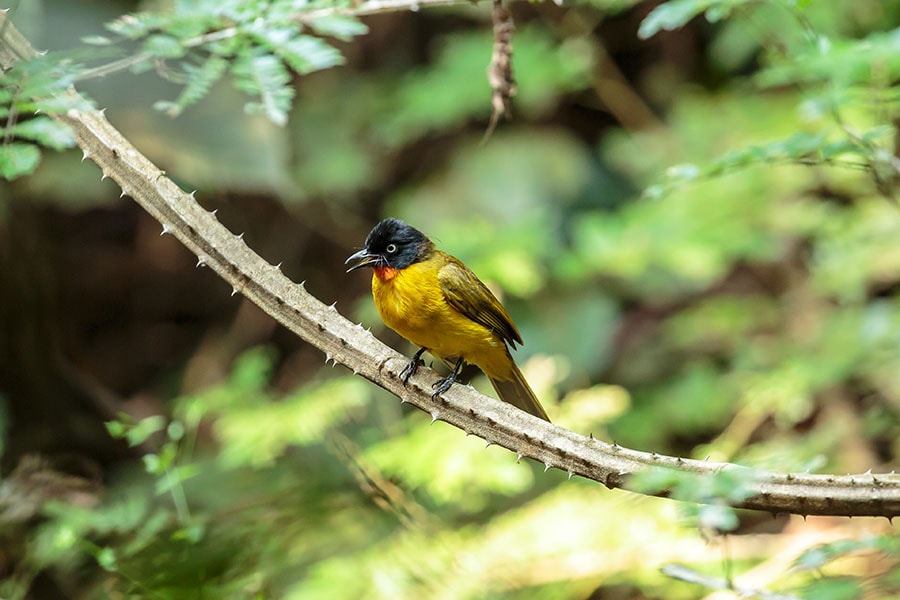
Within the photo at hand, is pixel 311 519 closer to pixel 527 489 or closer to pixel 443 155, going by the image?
pixel 527 489

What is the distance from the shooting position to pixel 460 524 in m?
4.85

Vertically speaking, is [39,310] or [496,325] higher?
[496,325]

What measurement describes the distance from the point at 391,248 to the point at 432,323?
331 millimetres

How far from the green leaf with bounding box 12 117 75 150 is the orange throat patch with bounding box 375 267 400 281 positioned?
45.6 inches

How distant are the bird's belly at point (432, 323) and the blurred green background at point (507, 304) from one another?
0.46 m

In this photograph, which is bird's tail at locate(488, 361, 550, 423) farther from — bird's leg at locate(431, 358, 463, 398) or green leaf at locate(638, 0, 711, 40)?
green leaf at locate(638, 0, 711, 40)

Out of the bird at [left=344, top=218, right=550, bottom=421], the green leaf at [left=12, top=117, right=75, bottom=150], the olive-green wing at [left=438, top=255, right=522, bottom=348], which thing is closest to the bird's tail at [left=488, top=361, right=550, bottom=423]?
the bird at [left=344, top=218, right=550, bottom=421]

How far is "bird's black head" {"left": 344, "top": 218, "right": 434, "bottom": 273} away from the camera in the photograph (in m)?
3.07

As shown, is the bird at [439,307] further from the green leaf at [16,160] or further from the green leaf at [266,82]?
the green leaf at [16,160]

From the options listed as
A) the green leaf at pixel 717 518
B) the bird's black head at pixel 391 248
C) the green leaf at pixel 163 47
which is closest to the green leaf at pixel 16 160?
the green leaf at pixel 163 47

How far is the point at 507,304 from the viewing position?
5.26 meters

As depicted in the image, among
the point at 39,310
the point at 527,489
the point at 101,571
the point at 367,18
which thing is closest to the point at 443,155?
the point at 367,18

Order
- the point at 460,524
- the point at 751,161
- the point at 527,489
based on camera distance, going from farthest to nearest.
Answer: the point at 527,489, the point at 460,524, the point at 751,161

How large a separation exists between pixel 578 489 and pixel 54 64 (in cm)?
342
